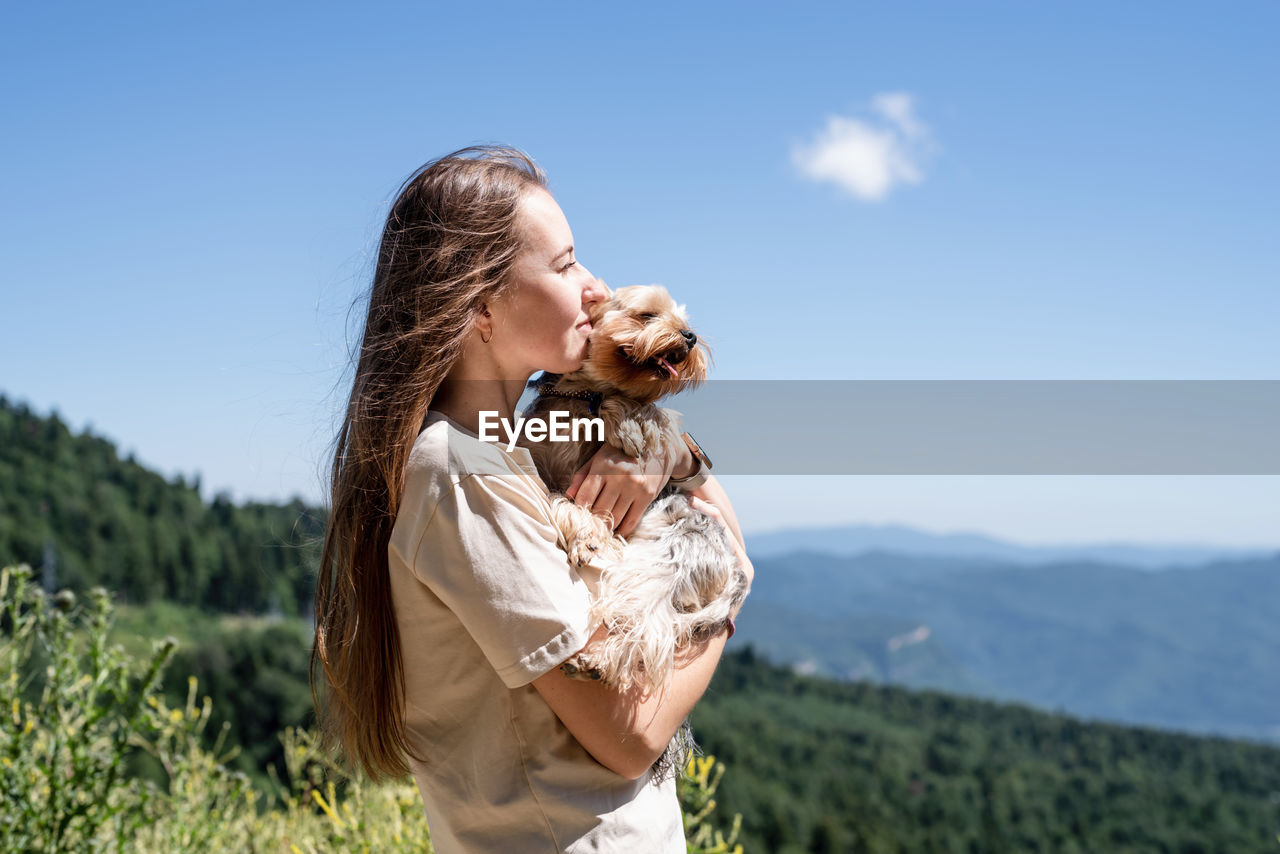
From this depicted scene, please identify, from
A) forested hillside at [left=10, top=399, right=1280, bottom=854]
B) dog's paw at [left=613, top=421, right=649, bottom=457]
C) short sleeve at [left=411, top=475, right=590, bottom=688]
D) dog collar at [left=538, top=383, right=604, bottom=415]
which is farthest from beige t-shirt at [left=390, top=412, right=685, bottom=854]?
forested hillside at [left=10, top=399, right=1280, bottom=854]

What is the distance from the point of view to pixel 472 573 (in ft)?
5.32

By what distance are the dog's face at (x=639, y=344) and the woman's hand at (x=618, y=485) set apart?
279 mm

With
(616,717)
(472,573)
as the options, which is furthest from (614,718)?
(472,573)

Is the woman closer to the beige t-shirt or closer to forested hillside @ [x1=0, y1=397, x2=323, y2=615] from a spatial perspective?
the beige t-shirt

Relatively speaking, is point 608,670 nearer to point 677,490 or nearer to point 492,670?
point 492,670

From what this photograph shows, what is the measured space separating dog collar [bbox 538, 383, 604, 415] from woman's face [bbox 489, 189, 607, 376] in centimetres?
61

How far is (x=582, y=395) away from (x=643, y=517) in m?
0.44

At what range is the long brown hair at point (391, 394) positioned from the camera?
71.9 inches

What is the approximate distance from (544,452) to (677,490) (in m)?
0.42

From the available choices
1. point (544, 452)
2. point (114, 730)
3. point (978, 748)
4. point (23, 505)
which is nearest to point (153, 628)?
point (23, 505)

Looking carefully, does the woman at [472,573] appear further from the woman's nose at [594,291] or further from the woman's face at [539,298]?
the woman's nose at [594,291]

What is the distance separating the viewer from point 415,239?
6.39 ft

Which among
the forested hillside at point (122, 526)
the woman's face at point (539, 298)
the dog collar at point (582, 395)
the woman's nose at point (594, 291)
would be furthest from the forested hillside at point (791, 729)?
the woman's face at point (539, 298)

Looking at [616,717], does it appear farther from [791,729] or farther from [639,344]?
[791,729]
